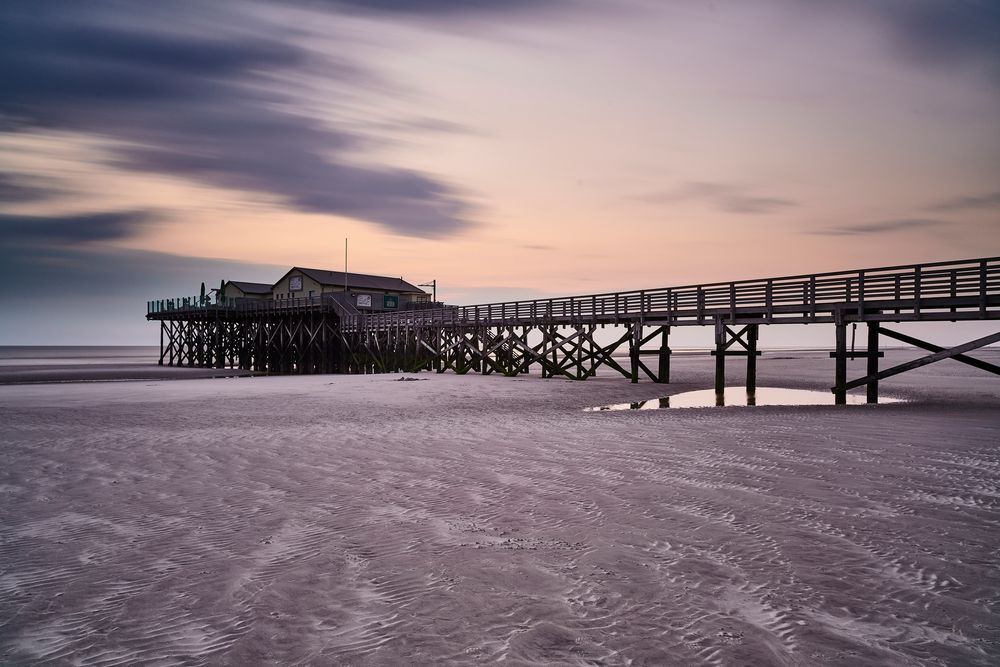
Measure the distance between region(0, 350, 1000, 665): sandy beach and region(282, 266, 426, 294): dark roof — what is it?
133 feet

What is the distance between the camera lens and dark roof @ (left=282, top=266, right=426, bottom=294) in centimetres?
5094

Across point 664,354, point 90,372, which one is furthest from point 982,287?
point 90,372

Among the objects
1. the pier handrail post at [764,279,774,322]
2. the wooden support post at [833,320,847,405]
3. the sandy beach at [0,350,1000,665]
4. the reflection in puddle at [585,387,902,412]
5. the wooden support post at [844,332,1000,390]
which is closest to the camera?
the sandy beach at [0,350,1000,665]

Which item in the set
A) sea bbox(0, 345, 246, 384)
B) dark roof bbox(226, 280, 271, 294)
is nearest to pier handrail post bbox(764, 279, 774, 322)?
sea bbox(0, 345, 246, 384)

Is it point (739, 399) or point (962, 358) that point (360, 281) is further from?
point (962, 358)

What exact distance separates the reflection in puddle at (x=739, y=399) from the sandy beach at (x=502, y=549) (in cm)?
646

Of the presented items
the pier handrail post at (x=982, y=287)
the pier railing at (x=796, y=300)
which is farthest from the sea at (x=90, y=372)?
the pier handrail post at (x=982, y=287)

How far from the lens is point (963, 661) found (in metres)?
3.25

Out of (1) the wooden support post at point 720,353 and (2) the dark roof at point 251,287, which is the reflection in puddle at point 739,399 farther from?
(2) the dark roof at point 251,287

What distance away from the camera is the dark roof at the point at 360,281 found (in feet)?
167

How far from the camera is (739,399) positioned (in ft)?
64.2

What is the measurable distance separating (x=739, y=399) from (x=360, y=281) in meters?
39.2

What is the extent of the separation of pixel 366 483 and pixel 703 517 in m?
3.77

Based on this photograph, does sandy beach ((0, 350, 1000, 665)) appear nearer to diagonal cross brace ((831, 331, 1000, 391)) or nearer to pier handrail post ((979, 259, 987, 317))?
diagonal cross brace ((831, 331, 1000, 391))
